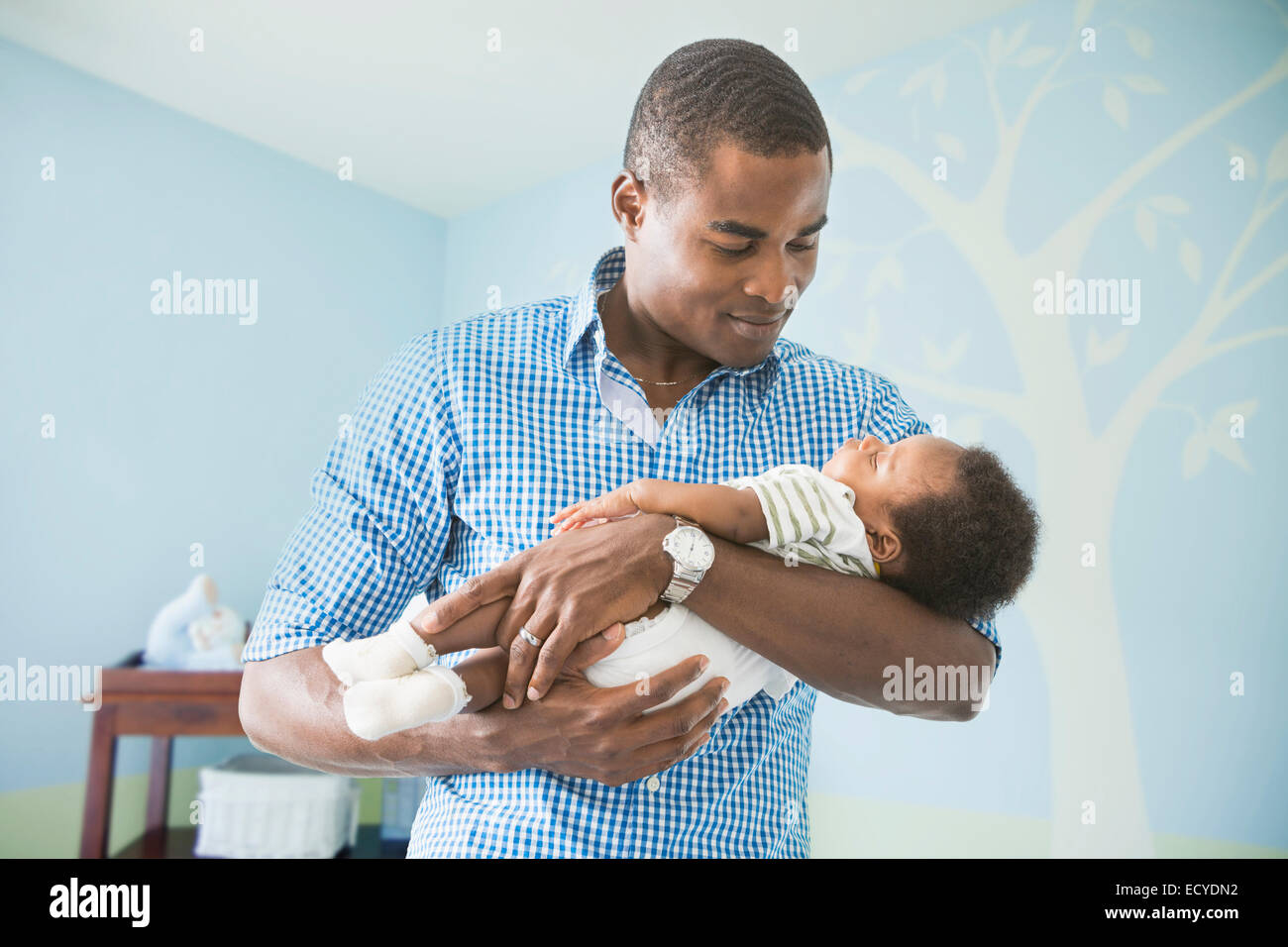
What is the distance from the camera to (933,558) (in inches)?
42.6

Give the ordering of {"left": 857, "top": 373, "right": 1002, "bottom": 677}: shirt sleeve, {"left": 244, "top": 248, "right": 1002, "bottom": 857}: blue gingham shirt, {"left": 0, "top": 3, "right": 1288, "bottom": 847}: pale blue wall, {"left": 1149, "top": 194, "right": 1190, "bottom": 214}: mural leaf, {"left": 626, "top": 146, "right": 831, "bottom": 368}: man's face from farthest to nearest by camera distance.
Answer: {"left": 1149, "top": 194, "right": 1190, "bottom": 214}: mural leaf → {"left": 0, "top": 3, "right": 1288, "bottom": 847}: pale blue wall → {"left": 857, "top": 373, "right": 1002, "bottom": 677}: shirt sleeve → {"left": 626, "top": 146, "right": 831, "bottom": 368}: man's face → {"left": 244, "top": 248, "right": 1002, "bottom": 857}: blue gingham shirt

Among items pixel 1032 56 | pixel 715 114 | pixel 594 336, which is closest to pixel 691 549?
pixel 594 336

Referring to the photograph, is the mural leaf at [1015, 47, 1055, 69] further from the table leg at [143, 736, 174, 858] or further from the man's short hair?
the table leg at [143, 736, 174, 858]

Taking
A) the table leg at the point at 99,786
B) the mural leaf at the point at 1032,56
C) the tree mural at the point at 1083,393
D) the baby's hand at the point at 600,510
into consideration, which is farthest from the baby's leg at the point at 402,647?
the mural leaf at the point at 1032,56

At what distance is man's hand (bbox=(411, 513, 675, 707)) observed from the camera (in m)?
0.92

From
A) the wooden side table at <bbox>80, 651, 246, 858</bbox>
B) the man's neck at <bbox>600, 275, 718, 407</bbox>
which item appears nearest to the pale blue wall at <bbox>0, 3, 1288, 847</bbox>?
the wooden side table at <bbox>80, 651, 246, 858</bbox>

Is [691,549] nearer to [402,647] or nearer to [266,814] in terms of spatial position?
[402,647]

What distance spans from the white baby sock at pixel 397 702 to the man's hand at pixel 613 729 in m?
0.07

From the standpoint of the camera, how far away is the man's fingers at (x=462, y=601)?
0.92 metres

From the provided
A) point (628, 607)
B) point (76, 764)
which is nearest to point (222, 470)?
point (76, 764)

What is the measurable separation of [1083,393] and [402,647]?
2.31m

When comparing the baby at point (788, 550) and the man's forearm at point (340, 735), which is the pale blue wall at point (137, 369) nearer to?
the man's forearm at point (340, 735)

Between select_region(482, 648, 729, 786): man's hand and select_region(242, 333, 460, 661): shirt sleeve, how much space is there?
0.20 m

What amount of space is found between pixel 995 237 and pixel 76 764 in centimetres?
348
